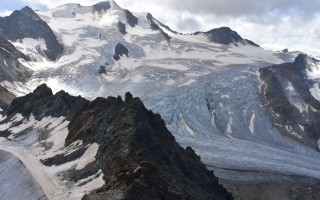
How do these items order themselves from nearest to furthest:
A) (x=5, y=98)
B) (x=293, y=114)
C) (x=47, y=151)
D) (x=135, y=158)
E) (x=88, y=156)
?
(x=135, y=158) < (x=88, y=156) < (x=47, y=151) < (x=5, y=98) < (x=293, y=114)

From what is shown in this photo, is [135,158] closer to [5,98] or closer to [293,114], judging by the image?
[5,98]

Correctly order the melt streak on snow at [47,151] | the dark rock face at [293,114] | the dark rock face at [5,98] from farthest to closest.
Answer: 1. the dark rock face at [293,114]
2. the dark rock face at [5,98]
3. the melt streak on snow at [47,151]

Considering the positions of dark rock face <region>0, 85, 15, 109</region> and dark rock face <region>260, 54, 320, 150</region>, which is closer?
dark rock face <region>0, 85, 15, 109</region>

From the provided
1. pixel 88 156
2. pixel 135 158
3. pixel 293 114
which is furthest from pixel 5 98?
pixel 135 158

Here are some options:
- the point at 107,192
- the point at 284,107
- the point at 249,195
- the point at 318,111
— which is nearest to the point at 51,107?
the point at 249,195

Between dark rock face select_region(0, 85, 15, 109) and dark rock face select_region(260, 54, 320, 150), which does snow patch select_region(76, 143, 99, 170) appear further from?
dark rock face select_region(260, 54, 320, 150)

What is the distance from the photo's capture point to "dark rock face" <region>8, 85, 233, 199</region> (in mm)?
42094

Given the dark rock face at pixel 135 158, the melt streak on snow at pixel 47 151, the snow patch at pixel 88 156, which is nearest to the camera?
the dark rock face at pixel 135 158

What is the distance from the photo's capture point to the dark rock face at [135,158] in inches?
1657

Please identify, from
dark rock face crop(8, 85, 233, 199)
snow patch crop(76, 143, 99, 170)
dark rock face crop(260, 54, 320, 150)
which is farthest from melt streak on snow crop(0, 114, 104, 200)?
dark rock face crop(260, 54, 320, 150)

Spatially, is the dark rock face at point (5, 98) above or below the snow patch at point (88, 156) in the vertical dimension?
above

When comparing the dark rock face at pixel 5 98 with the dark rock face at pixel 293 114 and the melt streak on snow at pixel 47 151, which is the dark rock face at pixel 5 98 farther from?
the dark rock face at pixel 293 114

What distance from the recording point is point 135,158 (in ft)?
160

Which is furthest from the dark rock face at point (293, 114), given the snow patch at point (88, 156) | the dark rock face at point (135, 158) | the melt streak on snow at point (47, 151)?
the snow patch at point (88, 156)
